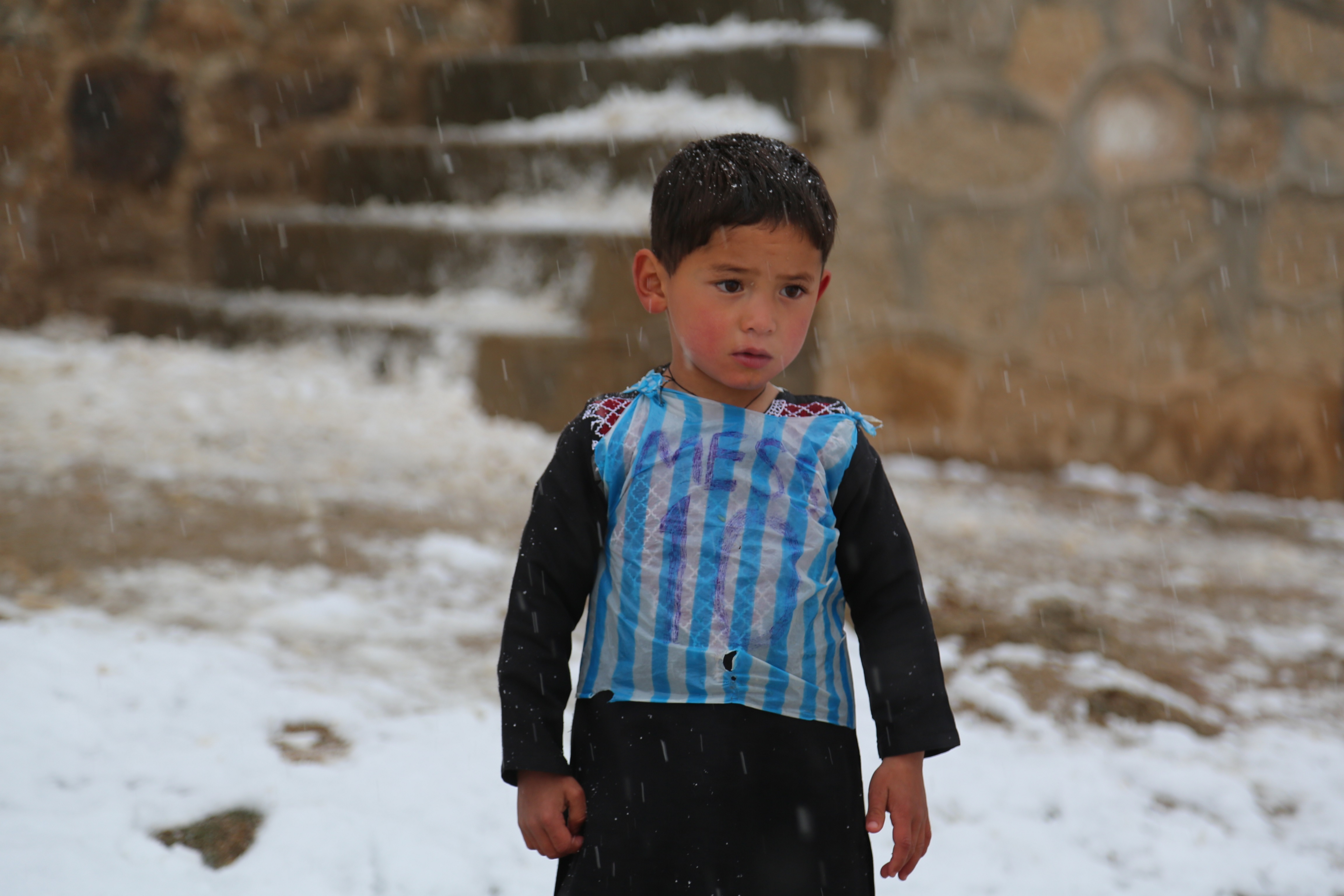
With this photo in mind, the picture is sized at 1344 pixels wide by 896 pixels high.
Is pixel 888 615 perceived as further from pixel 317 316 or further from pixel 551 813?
pixel 317 316

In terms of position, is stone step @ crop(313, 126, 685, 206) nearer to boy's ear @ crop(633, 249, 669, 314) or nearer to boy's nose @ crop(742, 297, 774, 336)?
boy's ear @ crop(633, 249, 669, 314)

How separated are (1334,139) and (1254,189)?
0.30 meters

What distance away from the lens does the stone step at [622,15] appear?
424 cm

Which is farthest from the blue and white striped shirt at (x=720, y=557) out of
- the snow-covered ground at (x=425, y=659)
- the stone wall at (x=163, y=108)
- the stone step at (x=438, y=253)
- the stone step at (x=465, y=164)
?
the stone wall at (x=163, y=108)

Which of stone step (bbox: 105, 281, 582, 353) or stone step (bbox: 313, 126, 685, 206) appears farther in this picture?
stone step (bbox: 313, 126, 685, 206)

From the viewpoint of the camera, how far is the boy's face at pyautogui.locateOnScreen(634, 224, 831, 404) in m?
1.05

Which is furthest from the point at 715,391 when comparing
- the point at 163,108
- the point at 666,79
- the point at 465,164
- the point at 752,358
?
the point at 163,108

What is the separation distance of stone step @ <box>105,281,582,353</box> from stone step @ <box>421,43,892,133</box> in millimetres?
969

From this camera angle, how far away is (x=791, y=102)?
12.1 ft

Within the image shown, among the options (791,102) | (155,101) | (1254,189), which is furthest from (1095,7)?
(155,101)

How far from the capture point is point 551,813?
1.06m

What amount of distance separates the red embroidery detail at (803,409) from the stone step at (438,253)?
2366mm

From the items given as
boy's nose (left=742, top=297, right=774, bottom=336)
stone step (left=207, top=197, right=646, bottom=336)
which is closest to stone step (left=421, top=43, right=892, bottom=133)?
stone step (left=207, top=197, right=646, bottom=336)

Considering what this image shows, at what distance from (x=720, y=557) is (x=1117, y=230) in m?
3.17
